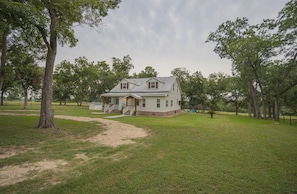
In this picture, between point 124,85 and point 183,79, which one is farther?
point 183,79

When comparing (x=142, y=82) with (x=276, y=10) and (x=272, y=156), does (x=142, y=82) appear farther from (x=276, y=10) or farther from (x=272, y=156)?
(x=272, y=156)

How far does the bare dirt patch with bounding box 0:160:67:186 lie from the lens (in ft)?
10.9

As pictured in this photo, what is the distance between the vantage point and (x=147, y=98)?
20.7 metres

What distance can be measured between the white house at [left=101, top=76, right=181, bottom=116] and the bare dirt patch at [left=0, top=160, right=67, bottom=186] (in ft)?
50.7

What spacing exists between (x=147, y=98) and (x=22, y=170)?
17.3 meters

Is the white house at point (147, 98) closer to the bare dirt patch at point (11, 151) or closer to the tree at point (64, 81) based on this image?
the bare dirt patch at point (11, 151)

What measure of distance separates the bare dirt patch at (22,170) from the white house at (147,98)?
15.5 meters

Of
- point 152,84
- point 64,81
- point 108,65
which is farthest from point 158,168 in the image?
point 64,81

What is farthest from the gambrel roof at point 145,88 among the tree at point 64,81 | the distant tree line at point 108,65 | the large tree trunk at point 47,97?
the tree at point 64,81

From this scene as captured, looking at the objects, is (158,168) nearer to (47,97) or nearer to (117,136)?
(117,136)

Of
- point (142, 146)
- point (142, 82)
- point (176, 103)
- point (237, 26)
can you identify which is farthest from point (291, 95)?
point (142, 146)

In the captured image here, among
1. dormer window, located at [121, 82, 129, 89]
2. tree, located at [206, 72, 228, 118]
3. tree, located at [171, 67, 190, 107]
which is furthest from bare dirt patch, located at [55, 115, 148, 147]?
tree, located at [206, 72, 228, 118]

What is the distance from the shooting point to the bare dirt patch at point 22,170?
3.32 meters

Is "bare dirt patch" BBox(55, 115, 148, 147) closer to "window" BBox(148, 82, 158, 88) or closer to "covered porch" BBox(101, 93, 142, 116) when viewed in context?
"covered porch" BBox(101, 93, 142, 116)
